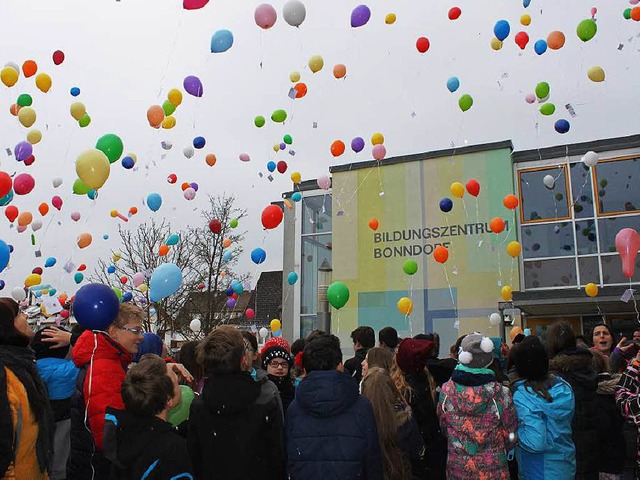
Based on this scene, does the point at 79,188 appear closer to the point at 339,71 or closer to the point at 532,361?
the point at 339,71

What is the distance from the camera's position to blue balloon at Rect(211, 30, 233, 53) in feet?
26.3

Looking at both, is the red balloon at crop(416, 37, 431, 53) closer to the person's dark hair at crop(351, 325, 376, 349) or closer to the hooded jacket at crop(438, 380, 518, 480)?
the person's dark hair at crop(351, 325, 376, 349)

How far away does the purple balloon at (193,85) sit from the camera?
902cm

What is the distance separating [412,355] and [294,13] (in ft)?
18.6

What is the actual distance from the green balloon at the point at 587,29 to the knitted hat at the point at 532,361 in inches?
237

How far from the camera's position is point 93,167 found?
20.1ft

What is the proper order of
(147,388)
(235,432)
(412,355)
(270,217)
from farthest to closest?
1. (270,217)
2. (412,355)
3. (235,432)
4. (147,388)

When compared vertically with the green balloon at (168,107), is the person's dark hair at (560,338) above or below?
below

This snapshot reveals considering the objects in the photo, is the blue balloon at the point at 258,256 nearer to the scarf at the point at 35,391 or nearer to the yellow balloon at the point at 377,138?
the yellow balloon at the point at 377,138

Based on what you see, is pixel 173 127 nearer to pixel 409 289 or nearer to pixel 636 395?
pixel 409 289

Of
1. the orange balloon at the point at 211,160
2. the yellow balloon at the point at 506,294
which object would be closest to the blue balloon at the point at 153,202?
the orange balloon at the point at 211,160

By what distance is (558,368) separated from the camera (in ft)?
13.8

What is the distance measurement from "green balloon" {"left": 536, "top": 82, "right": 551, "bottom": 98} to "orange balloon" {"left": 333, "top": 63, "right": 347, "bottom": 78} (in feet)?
10.5

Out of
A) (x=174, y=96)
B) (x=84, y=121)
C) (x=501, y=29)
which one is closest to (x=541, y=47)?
(x=501, y=29)
